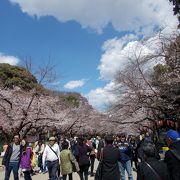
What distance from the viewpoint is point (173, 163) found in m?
4.41

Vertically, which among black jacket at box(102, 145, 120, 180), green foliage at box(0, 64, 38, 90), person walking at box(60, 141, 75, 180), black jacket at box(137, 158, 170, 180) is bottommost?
black jacket at box(137, 158, 170, 180)

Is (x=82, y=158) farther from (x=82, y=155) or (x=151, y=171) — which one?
(x=151, y=171)

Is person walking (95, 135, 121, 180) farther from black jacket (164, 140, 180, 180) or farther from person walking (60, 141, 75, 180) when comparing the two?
person walking (60, 141, 75, 180)

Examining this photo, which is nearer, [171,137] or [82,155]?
[171,137]

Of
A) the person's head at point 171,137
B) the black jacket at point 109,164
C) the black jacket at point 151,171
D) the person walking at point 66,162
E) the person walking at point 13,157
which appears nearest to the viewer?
the black jacket at point 151,171

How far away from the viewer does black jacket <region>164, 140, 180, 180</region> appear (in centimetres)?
435

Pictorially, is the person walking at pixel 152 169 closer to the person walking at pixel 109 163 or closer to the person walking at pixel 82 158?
the person walking at pixel 109 163

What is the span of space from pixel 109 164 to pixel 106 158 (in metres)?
0.14

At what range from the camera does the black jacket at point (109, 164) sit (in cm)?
716

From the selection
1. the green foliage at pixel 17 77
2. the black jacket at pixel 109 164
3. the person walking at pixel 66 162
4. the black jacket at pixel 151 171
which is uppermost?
the green foliage at pixel 17 77

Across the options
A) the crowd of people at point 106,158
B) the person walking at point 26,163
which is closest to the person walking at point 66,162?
the crowd of people at point 106,158

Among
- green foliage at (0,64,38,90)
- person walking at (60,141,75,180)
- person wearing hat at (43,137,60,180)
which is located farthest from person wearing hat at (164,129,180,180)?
green foliage at (0,64,38,90)

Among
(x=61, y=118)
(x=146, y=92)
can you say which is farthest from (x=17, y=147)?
(x=61, y=118)

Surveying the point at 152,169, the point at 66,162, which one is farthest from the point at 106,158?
the point at 66,162
